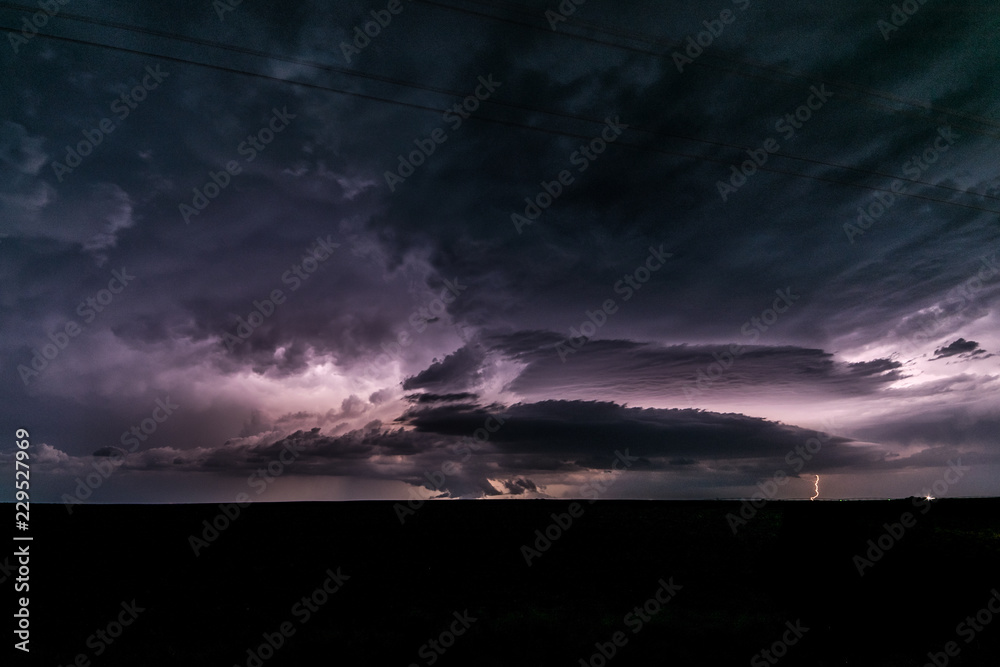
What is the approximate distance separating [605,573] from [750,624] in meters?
17.7

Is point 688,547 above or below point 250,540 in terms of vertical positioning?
below

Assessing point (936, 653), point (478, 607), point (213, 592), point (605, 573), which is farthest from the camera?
point (605, 573)

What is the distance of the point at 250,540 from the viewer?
55375mm

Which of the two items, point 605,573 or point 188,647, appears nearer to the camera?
point 188,647

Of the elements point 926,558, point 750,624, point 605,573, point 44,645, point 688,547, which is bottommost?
point 688,547

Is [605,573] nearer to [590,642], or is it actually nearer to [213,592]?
[590,642]

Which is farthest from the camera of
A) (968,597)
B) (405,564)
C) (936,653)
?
(405,564)

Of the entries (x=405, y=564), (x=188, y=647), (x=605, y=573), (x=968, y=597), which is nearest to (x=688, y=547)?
(x=605, y=573)

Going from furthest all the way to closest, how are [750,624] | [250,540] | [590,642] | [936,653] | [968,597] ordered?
[250,540], [750,624], [590,642], [968,597], [936,653]

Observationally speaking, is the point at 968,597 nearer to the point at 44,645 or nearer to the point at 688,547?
the point at 44,645

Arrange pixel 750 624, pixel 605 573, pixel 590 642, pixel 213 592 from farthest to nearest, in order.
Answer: pixel 605 573 → pixel 213 592 → pixel 750 624 → pixel 590 642

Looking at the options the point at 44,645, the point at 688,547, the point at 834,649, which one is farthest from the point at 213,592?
the point at 688,547

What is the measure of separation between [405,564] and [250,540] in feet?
90.0

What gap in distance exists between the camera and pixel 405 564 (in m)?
37.2
